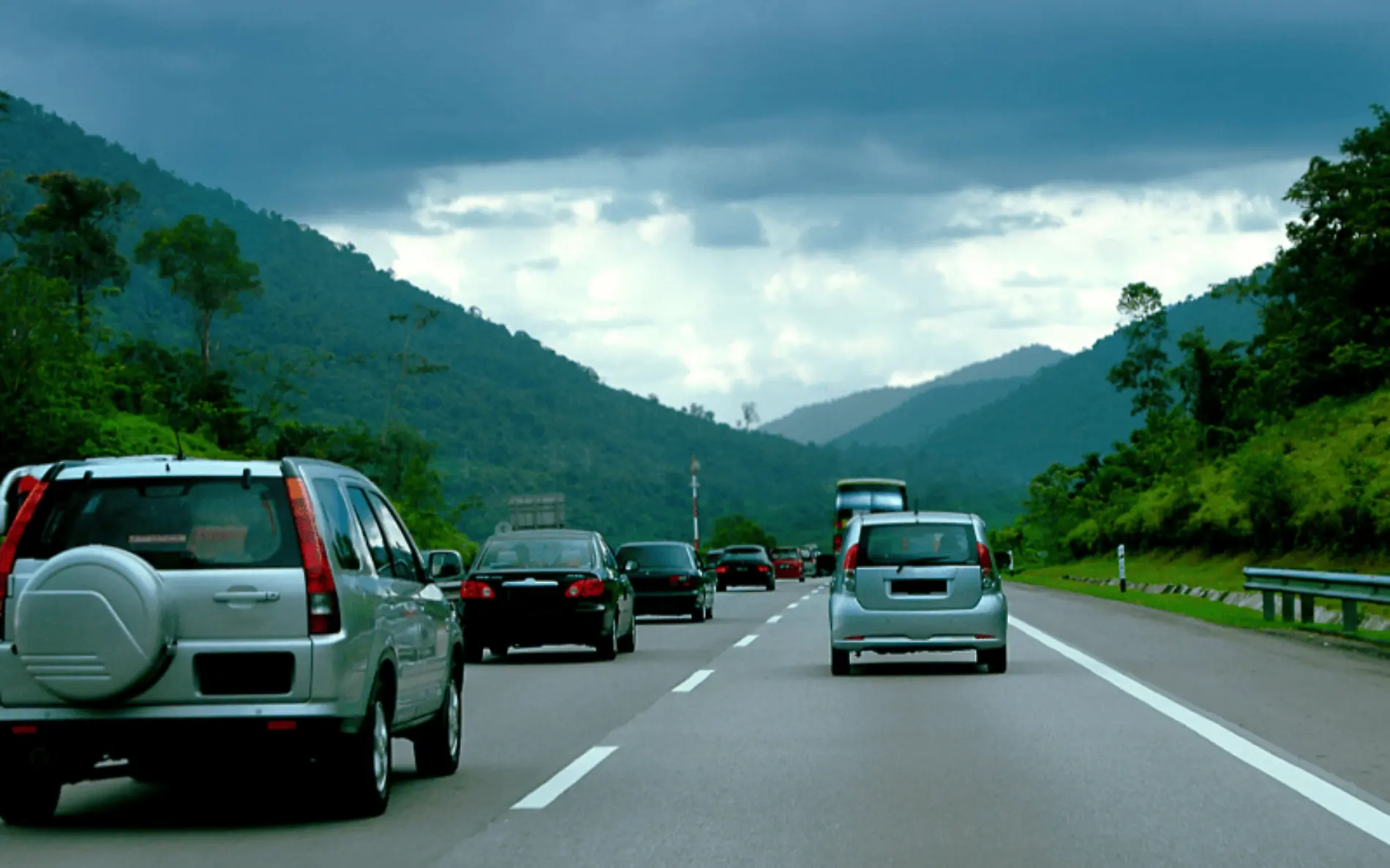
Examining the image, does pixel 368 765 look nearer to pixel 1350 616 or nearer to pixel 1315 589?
pixel 1350 616

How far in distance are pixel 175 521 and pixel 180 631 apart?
22.2 inches

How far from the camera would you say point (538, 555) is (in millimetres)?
22922

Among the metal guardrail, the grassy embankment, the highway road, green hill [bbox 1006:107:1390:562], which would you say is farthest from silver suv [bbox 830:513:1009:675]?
green hill [bbox 1006:107:1390:562]

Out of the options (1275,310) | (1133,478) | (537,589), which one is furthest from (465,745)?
(1133,478)

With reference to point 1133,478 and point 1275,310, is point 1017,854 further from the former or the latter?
point 1133,478

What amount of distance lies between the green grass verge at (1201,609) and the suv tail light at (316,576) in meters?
17.1

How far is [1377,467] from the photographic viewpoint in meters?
46.1

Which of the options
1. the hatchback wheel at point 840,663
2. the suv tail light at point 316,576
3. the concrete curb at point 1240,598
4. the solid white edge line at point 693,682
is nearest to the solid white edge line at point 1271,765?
the hatchback wheel at point 840,663

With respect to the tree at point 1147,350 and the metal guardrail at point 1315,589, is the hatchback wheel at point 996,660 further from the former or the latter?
the tree at point 1147,350

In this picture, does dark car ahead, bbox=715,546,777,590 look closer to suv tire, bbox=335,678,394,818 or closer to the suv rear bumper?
the suv rear bumper

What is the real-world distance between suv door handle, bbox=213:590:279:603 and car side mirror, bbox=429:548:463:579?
2821 mm

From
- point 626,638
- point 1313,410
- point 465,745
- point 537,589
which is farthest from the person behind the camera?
point 1313,410

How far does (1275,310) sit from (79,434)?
5551 cm

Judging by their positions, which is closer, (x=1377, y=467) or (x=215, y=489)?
(x=215, y=489)
